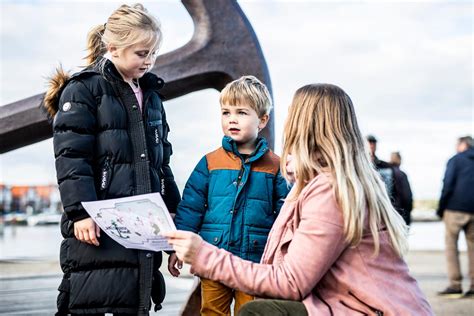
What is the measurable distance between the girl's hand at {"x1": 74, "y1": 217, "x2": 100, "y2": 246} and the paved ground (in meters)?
2.89

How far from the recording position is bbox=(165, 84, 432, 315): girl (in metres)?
2.56

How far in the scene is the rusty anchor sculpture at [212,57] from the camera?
4531 mm

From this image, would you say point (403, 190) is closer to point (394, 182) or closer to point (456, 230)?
point (394, 182)

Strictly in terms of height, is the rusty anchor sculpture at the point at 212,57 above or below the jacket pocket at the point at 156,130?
above

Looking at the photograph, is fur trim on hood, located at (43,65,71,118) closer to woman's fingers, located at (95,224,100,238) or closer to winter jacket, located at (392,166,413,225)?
woman's fingers, located at (95,224,100,238)

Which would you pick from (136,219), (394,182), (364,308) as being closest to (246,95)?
(136,219)

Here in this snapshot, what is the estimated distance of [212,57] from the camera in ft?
15.1

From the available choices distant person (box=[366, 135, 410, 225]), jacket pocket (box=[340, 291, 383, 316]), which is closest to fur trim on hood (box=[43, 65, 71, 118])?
jacket pocket (box=[340, 291, 383, 316])

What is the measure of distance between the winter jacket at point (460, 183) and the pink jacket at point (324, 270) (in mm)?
5660

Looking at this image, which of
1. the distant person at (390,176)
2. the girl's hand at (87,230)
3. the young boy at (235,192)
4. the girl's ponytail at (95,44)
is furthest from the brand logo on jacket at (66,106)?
the distant person at (390,176)

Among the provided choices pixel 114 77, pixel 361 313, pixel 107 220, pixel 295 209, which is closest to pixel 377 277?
pixel 361 313

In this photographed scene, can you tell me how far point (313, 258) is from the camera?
2.55 metres

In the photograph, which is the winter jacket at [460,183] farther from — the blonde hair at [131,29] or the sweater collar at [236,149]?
the blonde hair at [131,29]

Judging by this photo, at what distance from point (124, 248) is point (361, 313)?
1.17 m
